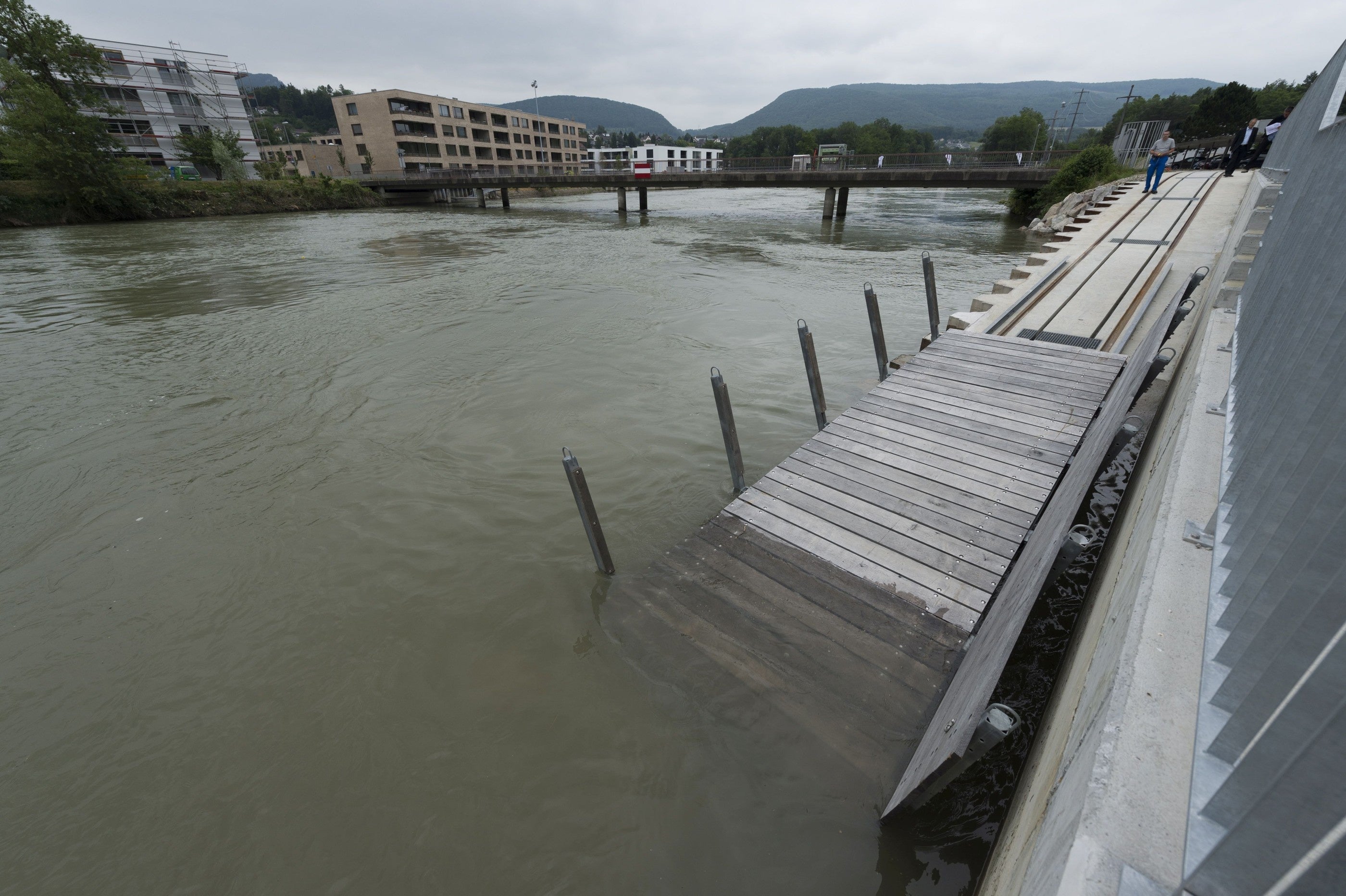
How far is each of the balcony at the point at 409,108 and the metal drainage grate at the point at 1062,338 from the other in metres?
81.9

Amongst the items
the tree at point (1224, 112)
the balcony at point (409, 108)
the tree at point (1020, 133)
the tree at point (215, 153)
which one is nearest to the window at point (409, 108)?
the balcony at point (409, 108)

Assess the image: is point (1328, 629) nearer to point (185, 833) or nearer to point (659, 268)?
point (185, 833)

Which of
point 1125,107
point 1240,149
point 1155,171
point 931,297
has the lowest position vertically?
point 931,297

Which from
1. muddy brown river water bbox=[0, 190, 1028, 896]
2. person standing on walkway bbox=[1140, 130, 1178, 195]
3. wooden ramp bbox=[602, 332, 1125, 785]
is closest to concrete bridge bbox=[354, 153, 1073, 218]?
person standing on walkway bbox=[1140, 130, 1178, 195]

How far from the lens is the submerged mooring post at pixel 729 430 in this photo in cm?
555

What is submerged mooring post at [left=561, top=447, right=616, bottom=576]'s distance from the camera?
14.9 ft

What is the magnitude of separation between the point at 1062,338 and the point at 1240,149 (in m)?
18.1

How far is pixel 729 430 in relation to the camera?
5.75 meters

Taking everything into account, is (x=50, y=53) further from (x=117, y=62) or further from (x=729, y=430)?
(x=729, y=430)

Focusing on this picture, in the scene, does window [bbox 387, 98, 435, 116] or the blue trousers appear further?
window [bbox 387, 98, 435, 116]

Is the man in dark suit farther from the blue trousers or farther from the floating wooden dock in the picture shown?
the floating wooden dock

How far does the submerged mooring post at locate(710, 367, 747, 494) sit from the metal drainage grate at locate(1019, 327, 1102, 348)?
13.7 feet

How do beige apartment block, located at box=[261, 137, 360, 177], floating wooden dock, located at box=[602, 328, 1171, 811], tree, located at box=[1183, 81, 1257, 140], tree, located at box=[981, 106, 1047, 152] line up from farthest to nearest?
tree, located at box=[981, 106, 1047, 152], beige apartment block, located at box=[261, 137, 360, 177], tree, located at box=[1183, 81, 1257, 140], floating wooden dock, located at box=[602, 328, 1171, 811]

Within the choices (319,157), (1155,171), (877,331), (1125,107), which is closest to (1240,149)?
(1155,171)
